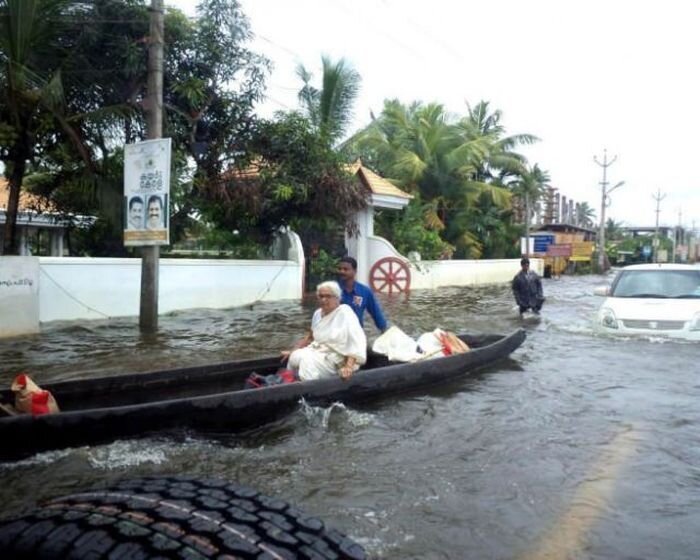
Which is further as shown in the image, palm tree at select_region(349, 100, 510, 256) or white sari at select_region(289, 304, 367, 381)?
palm tree at select_region(349, 100, 510, 256)

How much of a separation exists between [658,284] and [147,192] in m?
9.37

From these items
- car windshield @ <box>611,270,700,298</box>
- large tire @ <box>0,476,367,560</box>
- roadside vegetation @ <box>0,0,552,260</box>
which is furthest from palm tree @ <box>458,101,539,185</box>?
large tire @ <box>0,476,367,560</box>

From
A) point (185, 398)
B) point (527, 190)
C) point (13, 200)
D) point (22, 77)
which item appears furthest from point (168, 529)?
point (527, 190)

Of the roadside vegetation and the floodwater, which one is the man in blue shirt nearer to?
the floodwater

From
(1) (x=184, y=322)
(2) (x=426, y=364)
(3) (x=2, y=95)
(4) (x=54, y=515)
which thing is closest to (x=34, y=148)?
(3) (x=2, y=95)

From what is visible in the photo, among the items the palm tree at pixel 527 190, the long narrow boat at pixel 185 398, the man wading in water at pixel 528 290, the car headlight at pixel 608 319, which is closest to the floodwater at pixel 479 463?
the long narrow boat at pixel 185 398

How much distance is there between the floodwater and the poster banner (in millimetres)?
2636

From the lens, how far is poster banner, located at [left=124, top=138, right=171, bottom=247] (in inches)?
430

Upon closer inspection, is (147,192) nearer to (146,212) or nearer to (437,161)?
(146,212)

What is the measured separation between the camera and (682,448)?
5.69 m

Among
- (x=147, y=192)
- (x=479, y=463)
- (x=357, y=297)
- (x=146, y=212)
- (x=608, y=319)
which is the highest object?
(x=147, y=192)

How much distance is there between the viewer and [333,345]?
6.70 m

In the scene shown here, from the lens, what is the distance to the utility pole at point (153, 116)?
11.1 meters

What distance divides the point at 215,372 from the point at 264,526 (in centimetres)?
480
